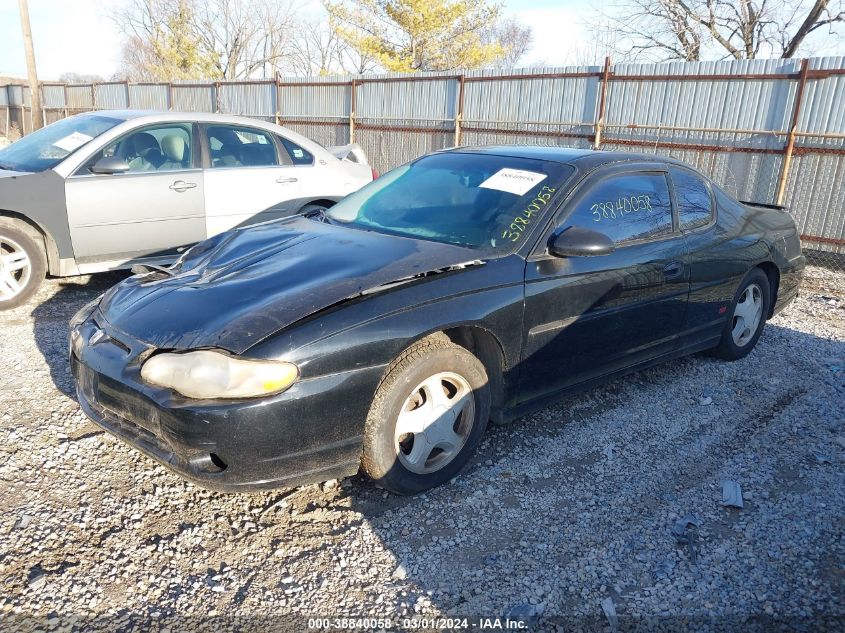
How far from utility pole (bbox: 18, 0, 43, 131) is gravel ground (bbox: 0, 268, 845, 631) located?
843 inches

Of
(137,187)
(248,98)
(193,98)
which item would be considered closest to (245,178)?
(137,187)

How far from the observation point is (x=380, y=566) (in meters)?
2.70

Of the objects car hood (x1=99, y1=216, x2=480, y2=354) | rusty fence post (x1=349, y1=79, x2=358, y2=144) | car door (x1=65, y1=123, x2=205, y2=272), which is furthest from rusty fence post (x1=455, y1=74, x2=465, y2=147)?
car hood (x1=99, y1=216, x2=480, y2=354)

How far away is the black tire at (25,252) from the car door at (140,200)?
293 millimetres

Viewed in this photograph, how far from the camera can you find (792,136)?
29.0 feet

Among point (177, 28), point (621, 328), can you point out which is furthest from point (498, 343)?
point (177, 28)

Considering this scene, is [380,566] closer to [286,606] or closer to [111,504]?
[286,606]

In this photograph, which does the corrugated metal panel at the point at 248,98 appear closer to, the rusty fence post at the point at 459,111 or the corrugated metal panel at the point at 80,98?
the rusty fence post at the point at 459,111

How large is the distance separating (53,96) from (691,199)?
28031 millimetres

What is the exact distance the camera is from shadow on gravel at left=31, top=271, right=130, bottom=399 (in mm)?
4418

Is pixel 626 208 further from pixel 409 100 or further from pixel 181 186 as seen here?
pixel 409 100

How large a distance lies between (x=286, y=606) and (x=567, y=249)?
2122 mm

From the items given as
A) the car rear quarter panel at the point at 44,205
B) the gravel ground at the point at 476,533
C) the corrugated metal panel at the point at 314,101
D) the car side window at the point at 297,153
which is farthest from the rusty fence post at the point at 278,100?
the gravel ground at the point at 476,533

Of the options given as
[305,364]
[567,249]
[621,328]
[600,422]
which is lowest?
[600,422]
